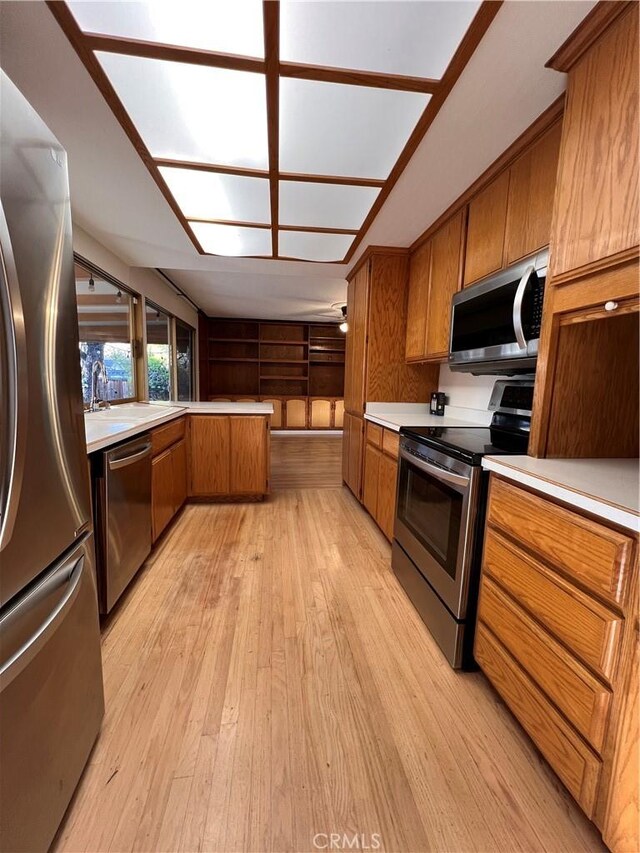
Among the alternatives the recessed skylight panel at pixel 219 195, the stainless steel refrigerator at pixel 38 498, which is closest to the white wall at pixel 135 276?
the recessed skylight panel at pixel 219 195

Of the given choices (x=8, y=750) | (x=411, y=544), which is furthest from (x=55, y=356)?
(x=411, y=544)

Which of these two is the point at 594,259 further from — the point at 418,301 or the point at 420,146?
the point at 418,301

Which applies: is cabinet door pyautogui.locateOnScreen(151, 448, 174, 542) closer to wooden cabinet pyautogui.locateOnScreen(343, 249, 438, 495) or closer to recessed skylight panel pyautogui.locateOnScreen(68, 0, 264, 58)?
wooden cabinet pyautogui.locateOnScreen(343, 249, 438, 495)

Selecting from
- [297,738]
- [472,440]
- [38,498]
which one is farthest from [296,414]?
[38,498]

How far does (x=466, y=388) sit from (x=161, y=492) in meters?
2.36

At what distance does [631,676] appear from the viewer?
766 mm

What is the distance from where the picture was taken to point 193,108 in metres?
1.36

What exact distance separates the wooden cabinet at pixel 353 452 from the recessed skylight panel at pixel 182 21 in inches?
93.1

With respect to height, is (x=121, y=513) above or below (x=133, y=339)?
below

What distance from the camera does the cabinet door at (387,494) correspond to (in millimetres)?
2273

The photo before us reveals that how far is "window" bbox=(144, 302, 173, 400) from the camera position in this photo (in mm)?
4172

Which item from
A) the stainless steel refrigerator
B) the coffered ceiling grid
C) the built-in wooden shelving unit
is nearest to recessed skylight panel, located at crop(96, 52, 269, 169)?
the coffered ceiling grid

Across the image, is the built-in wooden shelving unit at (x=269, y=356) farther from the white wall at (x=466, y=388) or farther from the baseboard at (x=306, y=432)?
the white wall at (x=466, y=388)

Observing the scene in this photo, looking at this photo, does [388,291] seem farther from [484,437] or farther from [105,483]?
[105,483]
